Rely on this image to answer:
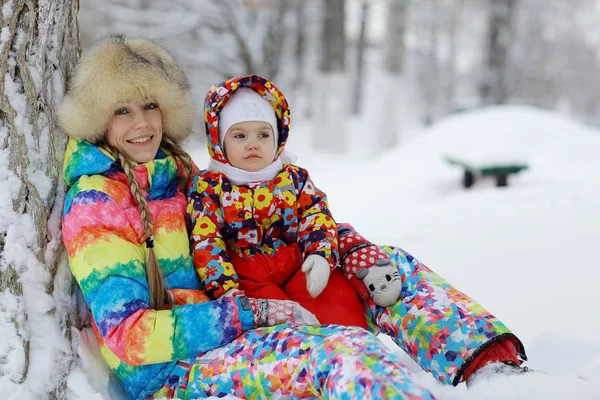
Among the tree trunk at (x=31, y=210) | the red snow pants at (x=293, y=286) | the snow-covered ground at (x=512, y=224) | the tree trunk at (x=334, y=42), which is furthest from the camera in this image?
the tree trunk at (x=334, y=42)

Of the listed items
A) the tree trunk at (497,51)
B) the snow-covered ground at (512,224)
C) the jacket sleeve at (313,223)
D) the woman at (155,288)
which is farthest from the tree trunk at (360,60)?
the woman at (155,288)

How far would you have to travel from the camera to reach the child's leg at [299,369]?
1650 mm

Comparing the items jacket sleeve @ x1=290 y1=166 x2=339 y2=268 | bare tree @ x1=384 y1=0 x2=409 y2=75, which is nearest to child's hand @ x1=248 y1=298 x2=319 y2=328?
jacket sleeve @ x1=290 y1=166 x2=339 y2=268

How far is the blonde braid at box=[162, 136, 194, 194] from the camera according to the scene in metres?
2.58

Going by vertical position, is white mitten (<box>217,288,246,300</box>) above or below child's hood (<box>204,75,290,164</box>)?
below

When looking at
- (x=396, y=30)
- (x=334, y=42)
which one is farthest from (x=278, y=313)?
(x=396, y=30)

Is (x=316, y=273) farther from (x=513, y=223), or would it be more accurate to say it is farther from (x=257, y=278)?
(x=513, y=223)

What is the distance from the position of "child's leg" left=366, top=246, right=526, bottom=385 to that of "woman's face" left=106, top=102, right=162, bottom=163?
1119 millimetres

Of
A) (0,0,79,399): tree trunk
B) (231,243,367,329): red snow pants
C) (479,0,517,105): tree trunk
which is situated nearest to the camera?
(0,0,79,399): tree trunk

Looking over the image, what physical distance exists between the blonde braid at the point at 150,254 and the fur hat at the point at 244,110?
0.50m

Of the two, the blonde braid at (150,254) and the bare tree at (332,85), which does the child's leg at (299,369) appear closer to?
the blonde braid at (150,254)

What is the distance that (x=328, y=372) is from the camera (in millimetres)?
1784

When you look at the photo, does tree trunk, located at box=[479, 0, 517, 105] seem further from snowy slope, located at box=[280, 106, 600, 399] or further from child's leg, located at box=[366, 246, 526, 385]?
child's leg, located at box=[366, 246, 526, 385]

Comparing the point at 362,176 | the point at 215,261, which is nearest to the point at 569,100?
the point at 362,176
